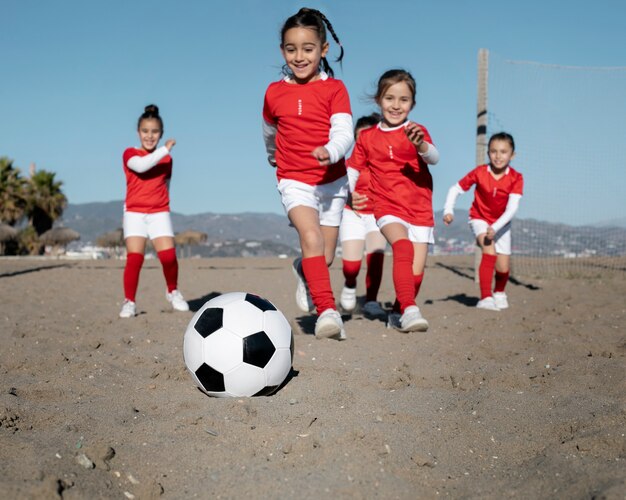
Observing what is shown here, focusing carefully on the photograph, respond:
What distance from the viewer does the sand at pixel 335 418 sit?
198 cm

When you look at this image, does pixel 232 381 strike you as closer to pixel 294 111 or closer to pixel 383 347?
pixel 383 347

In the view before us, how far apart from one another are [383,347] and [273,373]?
137 cm

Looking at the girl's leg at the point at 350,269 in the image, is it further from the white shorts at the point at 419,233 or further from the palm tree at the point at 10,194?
the palm tree at the point at 10,194

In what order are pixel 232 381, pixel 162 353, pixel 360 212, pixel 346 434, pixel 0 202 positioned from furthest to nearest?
1. pixel 0 202
2. pixel 360 212
3. pixel 162 353
4. pixel 232 381
5. pixel 346 434

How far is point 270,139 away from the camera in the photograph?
4508 mm

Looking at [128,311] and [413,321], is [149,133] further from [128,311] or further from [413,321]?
[413,321]

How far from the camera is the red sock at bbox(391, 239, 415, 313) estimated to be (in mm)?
4562

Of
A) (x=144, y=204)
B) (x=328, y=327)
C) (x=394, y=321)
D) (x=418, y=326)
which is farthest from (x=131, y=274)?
(x=418, y=326)

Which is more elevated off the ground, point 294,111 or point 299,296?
point 294,111

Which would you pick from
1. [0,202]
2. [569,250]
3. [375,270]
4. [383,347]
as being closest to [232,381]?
[383,347]

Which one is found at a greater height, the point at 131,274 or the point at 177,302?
the point at 131,274

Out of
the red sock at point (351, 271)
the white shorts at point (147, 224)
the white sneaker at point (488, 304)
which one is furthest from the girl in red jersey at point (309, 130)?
the white sneaker at point (488, 304)

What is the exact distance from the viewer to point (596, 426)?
8.11ft

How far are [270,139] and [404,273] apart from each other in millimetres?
1380
